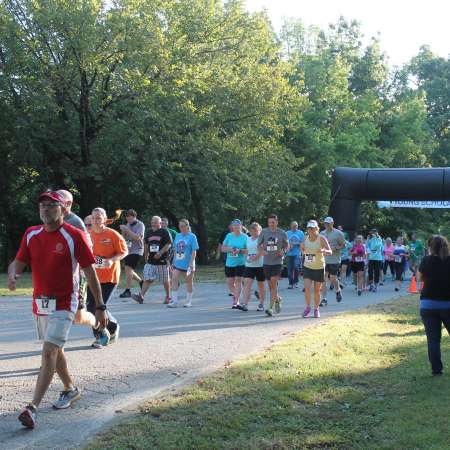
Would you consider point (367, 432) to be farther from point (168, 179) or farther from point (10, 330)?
point (168, 179)

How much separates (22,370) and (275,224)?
23.6 feet

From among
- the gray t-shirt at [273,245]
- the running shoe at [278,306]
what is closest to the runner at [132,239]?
the gray t-shirt at [273,245]

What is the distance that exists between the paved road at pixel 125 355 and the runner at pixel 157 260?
411mm

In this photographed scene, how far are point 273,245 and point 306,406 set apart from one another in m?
7.65

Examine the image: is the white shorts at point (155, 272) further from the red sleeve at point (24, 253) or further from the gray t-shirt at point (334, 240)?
the red sleeve at point (24, 253)

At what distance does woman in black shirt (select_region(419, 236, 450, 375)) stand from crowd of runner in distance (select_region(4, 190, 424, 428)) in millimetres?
3501

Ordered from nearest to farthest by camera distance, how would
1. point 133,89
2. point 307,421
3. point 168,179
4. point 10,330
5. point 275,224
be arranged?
point 307,421 → point 10,330 → point 275,224 → point 133,89 → point 168,179

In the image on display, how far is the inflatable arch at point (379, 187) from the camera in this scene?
2639 centimetres

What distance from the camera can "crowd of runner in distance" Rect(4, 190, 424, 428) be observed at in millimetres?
5910

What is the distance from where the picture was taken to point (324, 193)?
144 ft

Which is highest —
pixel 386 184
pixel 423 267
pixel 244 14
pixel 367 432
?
pixel 244 14

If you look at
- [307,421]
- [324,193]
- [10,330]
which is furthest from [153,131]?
[307,421]

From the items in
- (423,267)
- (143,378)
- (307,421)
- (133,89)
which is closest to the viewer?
(307,421)

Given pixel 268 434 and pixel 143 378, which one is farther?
pixel 143 378
